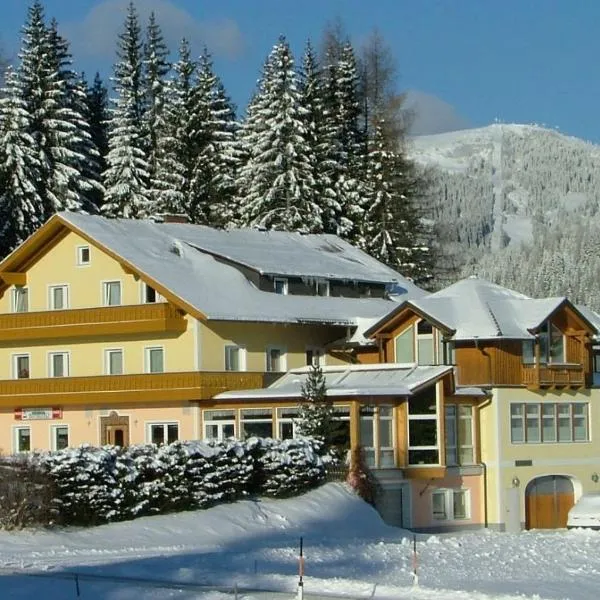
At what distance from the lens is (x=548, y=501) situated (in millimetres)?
53875

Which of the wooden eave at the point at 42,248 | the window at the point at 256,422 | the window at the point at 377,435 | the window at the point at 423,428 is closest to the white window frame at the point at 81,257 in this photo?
the wooden eave at the point at 42,248

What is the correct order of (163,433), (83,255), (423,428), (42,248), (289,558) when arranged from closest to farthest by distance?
(289,558) → (423,428) → (163,433) → (83,255) → (42,248)

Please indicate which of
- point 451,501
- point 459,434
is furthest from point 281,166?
point 451,501

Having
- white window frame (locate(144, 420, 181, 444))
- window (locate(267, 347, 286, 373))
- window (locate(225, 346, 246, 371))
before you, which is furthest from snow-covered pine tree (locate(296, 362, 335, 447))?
window (locate(267, 347, 286, 373))

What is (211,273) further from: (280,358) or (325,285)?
(325,285)

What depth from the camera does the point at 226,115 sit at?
78312 mm

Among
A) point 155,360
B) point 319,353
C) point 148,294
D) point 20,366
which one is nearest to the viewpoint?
point 155,360

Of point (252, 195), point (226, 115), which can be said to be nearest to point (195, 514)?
point (252, 195)

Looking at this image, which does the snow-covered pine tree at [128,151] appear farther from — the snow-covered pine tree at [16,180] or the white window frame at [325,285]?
the white window frame at [325,285]

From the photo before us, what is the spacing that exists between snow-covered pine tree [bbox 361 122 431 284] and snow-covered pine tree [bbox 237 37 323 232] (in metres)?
4.15

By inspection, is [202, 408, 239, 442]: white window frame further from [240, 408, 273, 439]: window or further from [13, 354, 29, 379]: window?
[13, 354, 29, 379]: window

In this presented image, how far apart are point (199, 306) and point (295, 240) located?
12.3 meters

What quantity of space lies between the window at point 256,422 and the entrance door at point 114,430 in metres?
5.11

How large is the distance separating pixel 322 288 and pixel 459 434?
9556 mm
